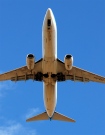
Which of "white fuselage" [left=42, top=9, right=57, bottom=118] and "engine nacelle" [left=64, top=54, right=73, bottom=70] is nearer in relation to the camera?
"white fuselage" [left=42, top=9, right=57, bottom=118]

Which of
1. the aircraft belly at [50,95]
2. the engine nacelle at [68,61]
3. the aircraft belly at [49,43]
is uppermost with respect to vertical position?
the aircraft belly at [49,43]

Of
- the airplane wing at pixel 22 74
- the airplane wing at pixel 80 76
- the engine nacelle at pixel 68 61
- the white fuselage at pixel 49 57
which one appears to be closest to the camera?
the white fuselage at pixel 49 57

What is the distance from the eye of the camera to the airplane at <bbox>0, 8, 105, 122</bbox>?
40000 millimetres

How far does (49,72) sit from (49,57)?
103 inches

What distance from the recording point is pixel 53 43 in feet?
132

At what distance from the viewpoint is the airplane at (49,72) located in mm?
40000

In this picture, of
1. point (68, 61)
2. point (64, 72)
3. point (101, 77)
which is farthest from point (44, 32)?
point (101, 77)

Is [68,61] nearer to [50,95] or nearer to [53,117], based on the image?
[50,95]

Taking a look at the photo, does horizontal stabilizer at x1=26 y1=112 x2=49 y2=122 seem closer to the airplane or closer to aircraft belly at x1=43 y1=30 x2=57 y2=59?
the airplane

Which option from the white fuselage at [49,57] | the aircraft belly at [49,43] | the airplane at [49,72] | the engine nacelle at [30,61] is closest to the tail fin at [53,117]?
the airplane at [49,72]

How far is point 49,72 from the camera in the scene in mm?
43062

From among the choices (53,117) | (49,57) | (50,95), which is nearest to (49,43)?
(49,57)

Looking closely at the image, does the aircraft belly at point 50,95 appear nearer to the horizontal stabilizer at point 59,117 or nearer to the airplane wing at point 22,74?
the airplane wing at point 22,74

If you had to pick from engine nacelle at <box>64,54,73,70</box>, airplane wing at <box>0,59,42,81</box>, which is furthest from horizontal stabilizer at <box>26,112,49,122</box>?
engine nacelle at <box>64,54,73,70</box>
